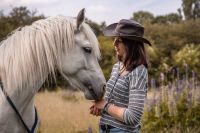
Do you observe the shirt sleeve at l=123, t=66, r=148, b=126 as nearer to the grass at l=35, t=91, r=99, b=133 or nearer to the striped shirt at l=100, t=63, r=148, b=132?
the striped shirt at l=100, t=63, r=148, b=132

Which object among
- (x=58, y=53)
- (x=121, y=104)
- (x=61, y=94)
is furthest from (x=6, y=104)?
(x=61, y=94)

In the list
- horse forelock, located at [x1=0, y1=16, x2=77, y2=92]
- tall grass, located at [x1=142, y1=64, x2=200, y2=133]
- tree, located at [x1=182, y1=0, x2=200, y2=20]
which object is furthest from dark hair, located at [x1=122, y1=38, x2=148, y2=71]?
tree, located at [x1=182, y1=0, x2=200, y2=20]

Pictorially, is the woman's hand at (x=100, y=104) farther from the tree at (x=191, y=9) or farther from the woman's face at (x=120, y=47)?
the tree at (x=191, y=9)

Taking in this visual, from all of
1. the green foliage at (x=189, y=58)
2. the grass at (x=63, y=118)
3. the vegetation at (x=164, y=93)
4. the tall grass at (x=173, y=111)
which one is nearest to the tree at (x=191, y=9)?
the vegetation at (x=164, y=93)

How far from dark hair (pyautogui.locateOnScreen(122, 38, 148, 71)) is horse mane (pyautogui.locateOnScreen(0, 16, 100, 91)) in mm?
313

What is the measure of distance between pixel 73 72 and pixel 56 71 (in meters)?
0.14

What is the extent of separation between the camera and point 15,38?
335cm

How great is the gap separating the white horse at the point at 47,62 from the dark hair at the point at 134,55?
29 centimetres

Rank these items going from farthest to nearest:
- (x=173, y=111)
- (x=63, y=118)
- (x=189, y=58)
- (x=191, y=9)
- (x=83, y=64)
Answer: (x=191, y=9) → (x=189, y=58) → (x=63, y=118) → (x=173, y=111) → (x=83, y=64)

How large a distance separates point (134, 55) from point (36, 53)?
0.70 m

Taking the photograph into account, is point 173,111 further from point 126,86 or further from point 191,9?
point 191,9

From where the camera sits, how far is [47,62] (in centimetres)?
326

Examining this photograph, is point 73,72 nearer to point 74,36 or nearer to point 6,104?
point 74,36

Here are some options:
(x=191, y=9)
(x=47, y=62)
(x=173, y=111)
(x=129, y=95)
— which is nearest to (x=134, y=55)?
(x=129, y=95)
